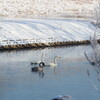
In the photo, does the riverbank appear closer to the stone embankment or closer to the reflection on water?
the stone embankment

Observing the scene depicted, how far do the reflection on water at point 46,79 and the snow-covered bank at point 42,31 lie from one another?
333 inches

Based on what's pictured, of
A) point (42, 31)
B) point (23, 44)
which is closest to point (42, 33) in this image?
point (42, 31)

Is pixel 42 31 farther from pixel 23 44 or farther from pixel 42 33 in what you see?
pixel 23 44

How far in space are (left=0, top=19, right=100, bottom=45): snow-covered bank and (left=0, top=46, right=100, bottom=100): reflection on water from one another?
8.45 meters

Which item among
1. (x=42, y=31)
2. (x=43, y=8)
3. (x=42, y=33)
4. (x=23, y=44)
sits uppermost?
(x=43, y=8)

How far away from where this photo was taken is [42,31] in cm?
5366

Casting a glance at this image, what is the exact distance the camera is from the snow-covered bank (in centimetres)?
4738

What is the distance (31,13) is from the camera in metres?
69.0

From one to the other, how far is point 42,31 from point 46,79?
1010 inches

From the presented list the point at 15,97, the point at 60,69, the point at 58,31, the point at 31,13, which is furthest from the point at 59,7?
the point at 15,97

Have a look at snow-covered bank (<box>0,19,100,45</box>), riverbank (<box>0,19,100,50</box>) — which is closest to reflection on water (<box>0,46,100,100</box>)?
riverbank (<box>0,19,100,50</box>)

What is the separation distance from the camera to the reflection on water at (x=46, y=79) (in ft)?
81.0

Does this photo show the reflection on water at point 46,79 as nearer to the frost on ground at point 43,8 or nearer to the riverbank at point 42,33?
the riverbank at point 42,33

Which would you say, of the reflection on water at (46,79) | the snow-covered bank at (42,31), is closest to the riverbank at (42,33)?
the snow-covered bank at (42,31)
